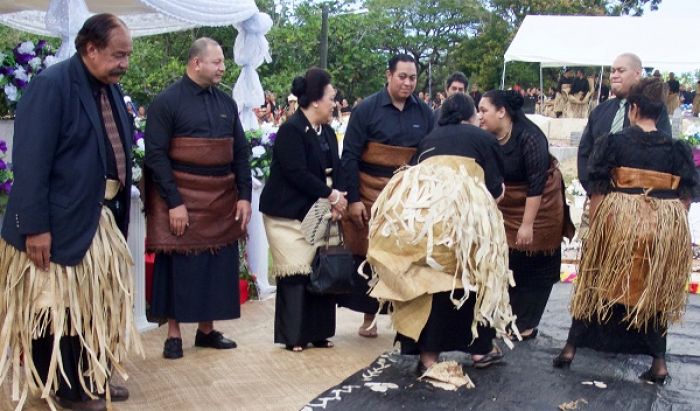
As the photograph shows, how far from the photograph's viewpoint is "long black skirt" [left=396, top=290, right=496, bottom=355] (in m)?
4.66

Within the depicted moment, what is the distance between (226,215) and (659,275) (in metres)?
2.47

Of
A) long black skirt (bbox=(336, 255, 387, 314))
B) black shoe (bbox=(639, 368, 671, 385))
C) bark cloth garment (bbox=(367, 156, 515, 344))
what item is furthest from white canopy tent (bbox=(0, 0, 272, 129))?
black shoe (bbox=(639, 368, 671, 385))

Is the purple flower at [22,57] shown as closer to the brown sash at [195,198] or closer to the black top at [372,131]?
the brown sash at [195,198]

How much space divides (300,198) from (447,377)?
1.44 meters

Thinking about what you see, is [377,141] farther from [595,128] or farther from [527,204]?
[595,128]

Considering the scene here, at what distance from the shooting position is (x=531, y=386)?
4.74m

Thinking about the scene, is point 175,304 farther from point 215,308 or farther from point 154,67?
point 154,67

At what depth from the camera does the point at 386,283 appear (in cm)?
462

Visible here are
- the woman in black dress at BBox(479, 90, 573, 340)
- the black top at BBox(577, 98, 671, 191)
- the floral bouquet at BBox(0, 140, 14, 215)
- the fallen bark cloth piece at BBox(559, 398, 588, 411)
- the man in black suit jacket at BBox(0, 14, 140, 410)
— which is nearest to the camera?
the man in black suit jacket at BBox(0, 14, 140, 410)

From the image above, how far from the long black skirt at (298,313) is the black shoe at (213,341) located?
0.98ft

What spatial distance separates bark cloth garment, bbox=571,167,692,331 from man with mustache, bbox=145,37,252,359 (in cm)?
213

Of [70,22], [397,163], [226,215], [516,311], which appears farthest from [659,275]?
[70,22]

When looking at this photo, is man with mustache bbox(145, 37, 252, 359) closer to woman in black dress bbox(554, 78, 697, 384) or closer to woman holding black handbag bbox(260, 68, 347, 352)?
woman holding black handbag bbox(260, 68, 347, 352)

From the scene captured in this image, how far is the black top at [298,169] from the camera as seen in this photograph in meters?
5.22
